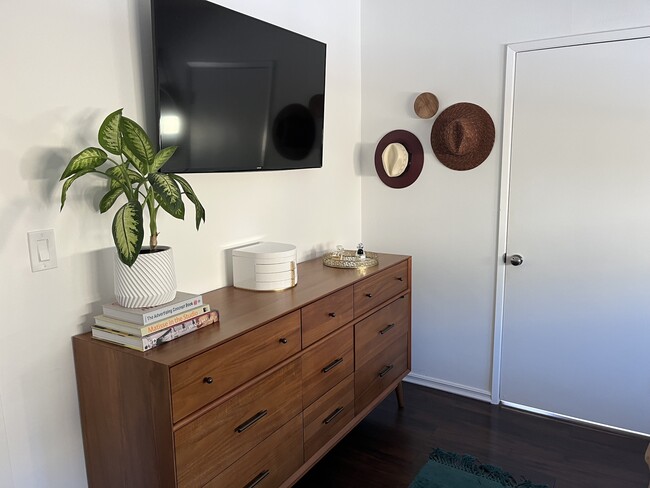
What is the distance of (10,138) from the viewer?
146cm

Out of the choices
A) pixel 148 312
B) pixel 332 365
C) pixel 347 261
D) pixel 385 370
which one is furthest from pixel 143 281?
pixel 385 370

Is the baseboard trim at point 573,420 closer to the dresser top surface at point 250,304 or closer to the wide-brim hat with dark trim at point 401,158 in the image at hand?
the dresser top surface at point 250,304

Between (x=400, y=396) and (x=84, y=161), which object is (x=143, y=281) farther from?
(x=400, y=396)

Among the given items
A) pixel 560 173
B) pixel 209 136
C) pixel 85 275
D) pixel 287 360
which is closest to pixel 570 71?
pixel 560 173

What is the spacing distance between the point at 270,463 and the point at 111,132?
48.9 inches

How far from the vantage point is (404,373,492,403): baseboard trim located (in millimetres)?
3023

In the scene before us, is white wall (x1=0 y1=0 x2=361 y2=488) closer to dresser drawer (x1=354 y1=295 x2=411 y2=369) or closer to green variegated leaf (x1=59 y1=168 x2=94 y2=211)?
green variegated leaf (x1=59 y1=168 x2=94 y2=211)

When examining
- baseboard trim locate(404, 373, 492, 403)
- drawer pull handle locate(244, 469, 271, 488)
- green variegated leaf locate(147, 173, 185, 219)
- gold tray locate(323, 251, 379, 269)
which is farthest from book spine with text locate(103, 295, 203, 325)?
baseboard trim locate(404, 373, 492, 403)

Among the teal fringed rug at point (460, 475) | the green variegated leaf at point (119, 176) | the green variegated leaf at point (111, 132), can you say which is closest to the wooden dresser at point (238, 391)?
the teal fringed rug at point (460, 475)

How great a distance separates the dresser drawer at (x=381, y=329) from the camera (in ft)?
7.93

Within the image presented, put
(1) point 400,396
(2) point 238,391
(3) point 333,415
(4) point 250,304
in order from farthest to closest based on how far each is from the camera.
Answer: (1) point 400,396
(3) point 333,415
(4) point 250,304
(2) point 238,391

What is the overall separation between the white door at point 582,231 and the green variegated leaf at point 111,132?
2015mm

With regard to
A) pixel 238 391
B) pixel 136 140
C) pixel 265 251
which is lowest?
pixel 238 391

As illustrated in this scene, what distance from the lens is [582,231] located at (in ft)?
8.61
